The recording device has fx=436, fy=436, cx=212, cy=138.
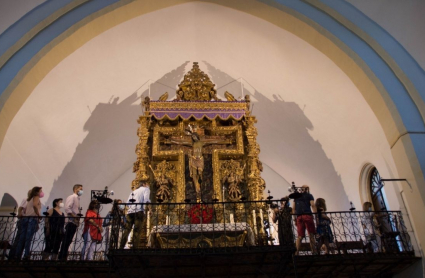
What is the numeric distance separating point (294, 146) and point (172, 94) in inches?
178

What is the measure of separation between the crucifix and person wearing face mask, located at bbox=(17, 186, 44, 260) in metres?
3.89

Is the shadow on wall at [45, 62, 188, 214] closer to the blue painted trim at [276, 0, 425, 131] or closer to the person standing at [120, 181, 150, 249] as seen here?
the blue painted trim at [276, 0, 425, 131]

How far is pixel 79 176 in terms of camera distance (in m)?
14.5

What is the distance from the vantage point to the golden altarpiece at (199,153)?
434 inches

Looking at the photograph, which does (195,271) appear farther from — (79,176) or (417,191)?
(79,176)

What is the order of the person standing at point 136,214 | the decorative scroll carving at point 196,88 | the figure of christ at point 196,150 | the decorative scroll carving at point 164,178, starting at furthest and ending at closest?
the decorative scroll carving at point 196,88
the figure of christ at point 196,150
the decorative scroll carving at point 164,178
the person standing at point 136,214

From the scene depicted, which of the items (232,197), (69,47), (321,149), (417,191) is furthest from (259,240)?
(69,47)

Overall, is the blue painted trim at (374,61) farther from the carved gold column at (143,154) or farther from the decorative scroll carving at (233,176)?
the carved gold column at (143,154)

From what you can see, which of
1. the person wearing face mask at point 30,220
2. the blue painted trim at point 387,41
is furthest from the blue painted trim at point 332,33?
the person wearing face mask at point 30,220

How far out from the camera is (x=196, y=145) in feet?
37.8

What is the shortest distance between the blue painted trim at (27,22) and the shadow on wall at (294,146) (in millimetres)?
5334

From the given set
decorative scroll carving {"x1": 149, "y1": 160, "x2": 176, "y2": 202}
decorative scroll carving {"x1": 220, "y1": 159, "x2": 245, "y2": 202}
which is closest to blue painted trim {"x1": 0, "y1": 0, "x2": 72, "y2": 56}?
decorative scroll carving {"x1": 149, "y1": 160, "x2": 176, "y2": 202}

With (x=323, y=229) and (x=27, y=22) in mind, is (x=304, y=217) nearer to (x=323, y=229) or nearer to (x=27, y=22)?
(x=323, y=229)

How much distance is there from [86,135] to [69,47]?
4.29 m
